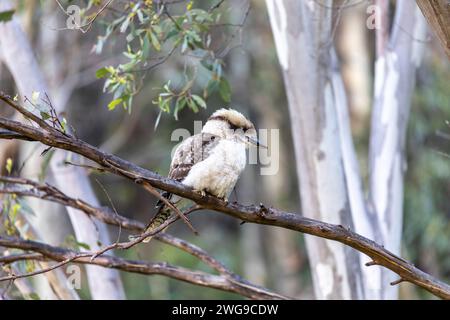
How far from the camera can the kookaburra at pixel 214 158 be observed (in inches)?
124

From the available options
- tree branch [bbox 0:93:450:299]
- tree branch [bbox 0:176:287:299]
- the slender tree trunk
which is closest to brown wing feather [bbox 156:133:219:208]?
tree branch [bbox 0:176:287:299]

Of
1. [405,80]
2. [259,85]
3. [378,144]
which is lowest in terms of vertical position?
[378,144]

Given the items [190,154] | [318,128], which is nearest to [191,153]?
[190,154]

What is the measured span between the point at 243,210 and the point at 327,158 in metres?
1.63

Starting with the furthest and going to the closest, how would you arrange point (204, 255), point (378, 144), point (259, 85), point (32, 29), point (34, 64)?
point (259, 85)
point (32, 29)
point (34, 64)
point (378, 144)
point (204, 255)

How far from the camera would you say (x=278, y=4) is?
415 centimetres

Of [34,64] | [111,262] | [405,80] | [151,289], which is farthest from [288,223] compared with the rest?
[151,289]

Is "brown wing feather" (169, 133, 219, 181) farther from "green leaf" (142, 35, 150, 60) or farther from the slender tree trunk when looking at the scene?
the slender tree trunk

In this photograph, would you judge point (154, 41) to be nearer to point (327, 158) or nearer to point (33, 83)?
point (327, 158)

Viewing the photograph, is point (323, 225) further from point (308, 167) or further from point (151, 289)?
point (151, 289)

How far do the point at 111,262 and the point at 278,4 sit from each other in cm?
176

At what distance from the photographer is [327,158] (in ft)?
13.7

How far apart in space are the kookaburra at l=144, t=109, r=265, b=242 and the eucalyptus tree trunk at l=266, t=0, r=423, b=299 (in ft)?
2.37

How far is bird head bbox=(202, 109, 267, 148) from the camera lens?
345cm
